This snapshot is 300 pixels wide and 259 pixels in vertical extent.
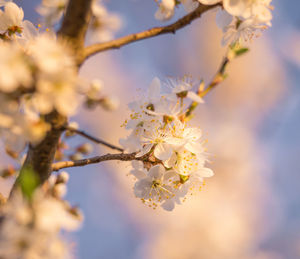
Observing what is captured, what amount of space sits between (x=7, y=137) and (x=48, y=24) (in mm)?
620

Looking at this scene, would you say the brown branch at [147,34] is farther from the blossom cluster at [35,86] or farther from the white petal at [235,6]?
the blossom cluster at [35,86]

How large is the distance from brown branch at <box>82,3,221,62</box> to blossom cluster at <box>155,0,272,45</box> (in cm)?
3

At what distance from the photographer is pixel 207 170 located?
992 mm

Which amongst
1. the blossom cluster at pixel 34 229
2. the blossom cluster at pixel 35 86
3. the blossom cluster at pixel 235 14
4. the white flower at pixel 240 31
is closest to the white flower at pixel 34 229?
the blossom cluster at pixel 34 229

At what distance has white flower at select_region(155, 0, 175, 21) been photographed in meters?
0.96

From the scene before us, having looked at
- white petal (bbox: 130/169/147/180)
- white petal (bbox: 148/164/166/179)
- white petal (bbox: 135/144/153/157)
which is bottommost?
white petal (bbox: 148/164/166/179)

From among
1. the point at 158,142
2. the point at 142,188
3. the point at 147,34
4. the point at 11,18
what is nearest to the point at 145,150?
the point at 158,142

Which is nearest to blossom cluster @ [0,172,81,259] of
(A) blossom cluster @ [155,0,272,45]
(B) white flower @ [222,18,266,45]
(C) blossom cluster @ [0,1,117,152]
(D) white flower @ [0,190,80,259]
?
(D) white flower @ [0,190,80,259]

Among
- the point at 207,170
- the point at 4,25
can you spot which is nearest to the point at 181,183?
the point at 207,170

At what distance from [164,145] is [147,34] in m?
0.30

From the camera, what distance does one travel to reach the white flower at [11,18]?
106 cm

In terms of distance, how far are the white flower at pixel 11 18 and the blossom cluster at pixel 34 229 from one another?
704 millimetres

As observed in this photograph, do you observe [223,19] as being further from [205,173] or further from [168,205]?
[168,205]

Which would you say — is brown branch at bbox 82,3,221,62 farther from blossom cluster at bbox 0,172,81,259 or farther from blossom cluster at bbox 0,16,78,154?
blossom cluster at bbox 0,172,81,259
